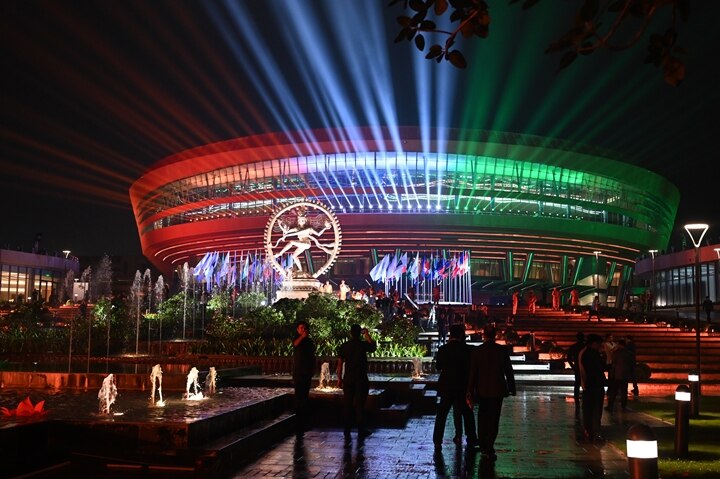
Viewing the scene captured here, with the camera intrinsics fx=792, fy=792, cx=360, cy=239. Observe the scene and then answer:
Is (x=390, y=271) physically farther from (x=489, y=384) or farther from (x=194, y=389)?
(x=489, y=384)

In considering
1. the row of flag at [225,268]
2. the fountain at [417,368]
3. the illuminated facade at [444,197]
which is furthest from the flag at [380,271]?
the fountain at [417,368]

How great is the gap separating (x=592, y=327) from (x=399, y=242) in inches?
1332

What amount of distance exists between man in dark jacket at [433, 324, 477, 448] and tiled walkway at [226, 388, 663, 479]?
11.9 inches

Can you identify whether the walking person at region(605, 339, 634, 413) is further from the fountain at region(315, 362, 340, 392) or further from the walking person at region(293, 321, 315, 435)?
the walking person at region(293, 321, 315, 435)

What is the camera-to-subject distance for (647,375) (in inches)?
900

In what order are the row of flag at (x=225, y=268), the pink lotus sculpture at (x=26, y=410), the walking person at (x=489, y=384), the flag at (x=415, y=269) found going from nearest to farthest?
the pink lotus sculpture at (x=26, y=410) < the walking person at (x=489, y=384) < the flag at (x=415, y=269) < the row of flag at (x=225, y=268)

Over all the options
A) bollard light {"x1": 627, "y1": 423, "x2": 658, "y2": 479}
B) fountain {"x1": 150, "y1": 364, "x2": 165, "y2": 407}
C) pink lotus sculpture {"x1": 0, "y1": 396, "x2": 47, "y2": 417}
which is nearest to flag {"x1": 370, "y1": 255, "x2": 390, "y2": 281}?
fountain {"x1": 150, "y1": 364, "x2": 165, "y2": 407}

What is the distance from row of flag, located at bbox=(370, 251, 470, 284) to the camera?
68750 mm

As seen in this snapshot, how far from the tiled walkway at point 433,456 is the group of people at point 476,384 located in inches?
12.3

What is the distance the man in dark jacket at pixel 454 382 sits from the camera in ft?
36.0

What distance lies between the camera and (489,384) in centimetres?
1048

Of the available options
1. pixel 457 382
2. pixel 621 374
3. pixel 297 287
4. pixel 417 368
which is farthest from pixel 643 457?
pixel 297 287

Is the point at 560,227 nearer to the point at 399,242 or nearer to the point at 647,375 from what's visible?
the point at 399,242

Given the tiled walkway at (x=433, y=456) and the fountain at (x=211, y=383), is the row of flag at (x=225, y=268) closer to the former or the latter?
the fountain at (x=211, y=383)
